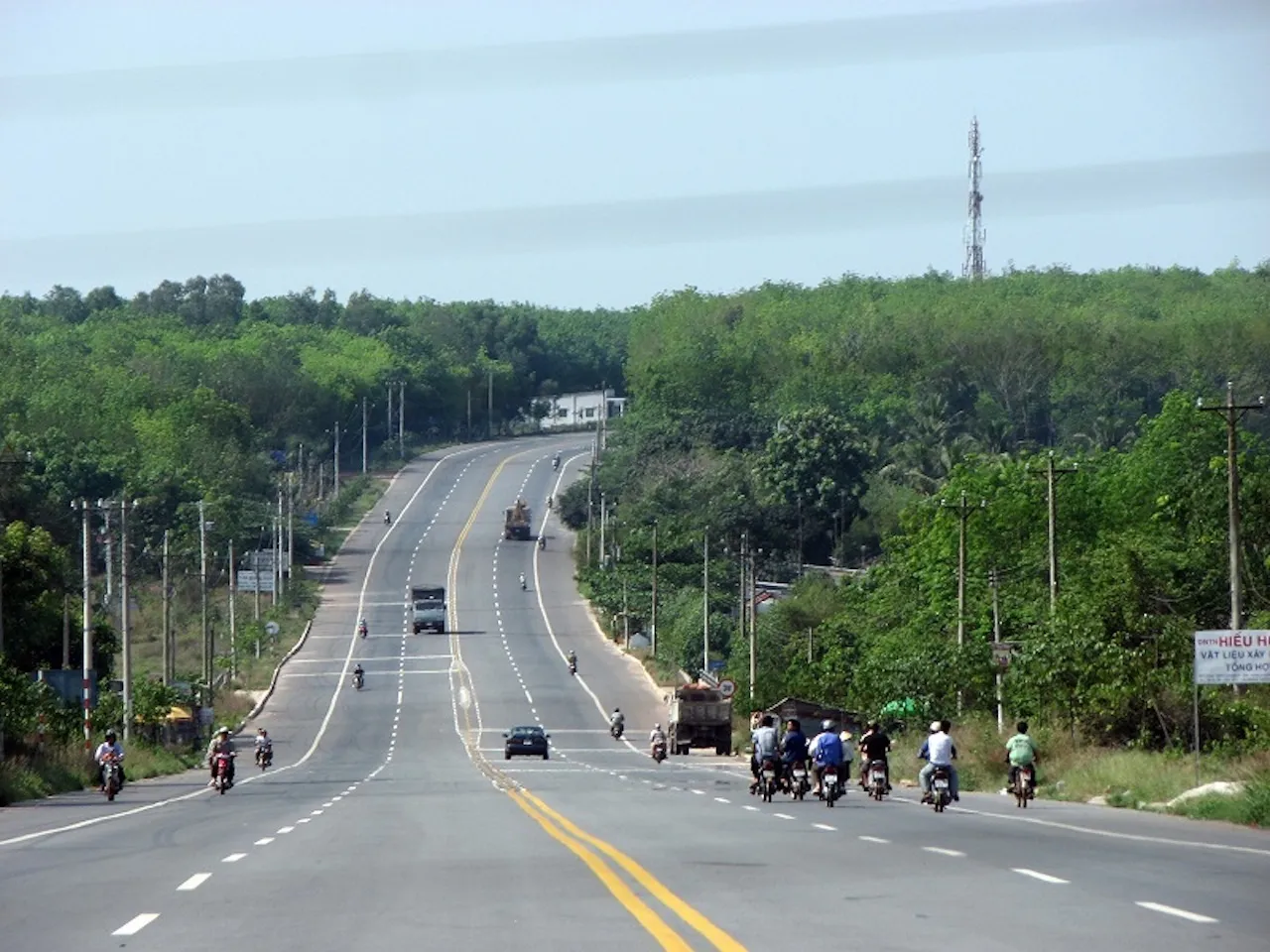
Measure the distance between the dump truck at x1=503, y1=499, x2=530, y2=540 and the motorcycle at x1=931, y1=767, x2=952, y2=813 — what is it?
118998 mm

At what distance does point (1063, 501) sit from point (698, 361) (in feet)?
311

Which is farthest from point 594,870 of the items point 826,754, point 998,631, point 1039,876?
point 998,631

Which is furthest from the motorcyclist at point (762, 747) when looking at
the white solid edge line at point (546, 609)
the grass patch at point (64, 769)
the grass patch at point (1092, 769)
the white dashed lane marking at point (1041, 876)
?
the white solid edge line at point (546, 609)

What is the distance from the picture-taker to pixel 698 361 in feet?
614

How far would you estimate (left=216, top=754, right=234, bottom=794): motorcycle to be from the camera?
4525 centimetres

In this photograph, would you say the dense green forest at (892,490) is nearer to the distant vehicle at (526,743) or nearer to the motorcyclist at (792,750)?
the motorcyclist at (792,750)

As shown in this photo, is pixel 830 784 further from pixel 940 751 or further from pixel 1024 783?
pixel 1024 783

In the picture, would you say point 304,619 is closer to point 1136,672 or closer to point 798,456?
point 798,456

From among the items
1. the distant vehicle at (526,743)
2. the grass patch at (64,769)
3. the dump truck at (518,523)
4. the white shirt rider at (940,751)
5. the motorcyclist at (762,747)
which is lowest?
the distant vehicle at (526,743)

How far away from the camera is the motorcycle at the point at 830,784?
36.2 meters

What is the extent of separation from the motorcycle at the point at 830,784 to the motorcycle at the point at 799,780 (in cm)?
237

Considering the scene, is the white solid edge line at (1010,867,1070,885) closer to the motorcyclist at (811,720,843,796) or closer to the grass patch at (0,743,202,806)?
the motorcyclist at (811,720,843,796)

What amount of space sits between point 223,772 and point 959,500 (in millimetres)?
42260

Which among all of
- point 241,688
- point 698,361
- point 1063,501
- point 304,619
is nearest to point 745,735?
point 1063,501
